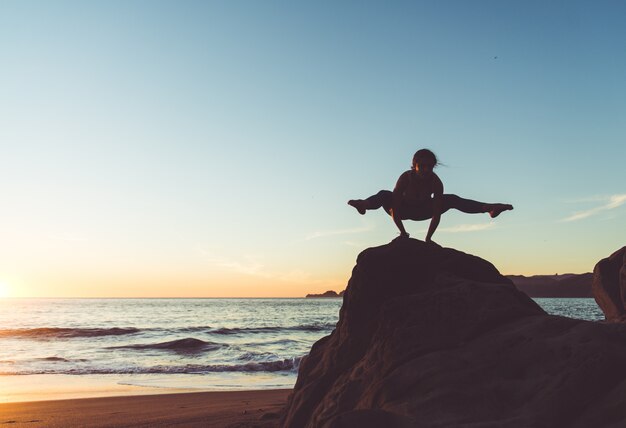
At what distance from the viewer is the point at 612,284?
43.4 ft

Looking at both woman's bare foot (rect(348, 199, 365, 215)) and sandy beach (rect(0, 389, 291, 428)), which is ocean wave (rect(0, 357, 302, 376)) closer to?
sandy beach (rect(0, 389, 291, 428))

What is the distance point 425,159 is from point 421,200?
1.92 ft

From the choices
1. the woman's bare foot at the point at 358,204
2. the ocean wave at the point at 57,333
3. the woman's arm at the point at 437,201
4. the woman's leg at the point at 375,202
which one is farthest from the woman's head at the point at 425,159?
the ocean wave at the point at 57,333

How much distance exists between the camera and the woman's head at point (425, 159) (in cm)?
624

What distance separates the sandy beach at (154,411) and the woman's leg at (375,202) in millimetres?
2974

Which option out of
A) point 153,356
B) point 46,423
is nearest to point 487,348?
point 46,423

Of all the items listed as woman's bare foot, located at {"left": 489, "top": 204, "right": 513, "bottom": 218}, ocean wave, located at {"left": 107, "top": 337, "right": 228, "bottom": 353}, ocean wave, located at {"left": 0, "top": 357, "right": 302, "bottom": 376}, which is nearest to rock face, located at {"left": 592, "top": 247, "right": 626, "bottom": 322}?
woman's bare foot, located at {"left": 489, "top": 204, "right": 513, "bottom": 218}

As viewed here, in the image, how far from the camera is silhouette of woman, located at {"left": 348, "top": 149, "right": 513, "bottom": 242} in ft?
20.7

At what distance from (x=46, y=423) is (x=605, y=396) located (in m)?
8.43

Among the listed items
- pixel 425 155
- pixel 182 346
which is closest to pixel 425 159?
pixel 425 155

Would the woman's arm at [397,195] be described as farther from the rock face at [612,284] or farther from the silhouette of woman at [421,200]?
the rock face at [612,284]

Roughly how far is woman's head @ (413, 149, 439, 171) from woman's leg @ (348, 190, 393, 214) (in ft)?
1.80

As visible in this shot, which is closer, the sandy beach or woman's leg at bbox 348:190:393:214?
woman's leg at bbox 348:190:393:214

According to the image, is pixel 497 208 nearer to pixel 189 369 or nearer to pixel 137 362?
pixel 189 369
